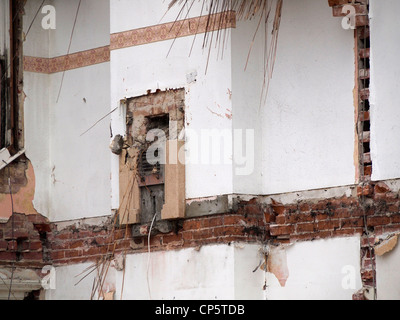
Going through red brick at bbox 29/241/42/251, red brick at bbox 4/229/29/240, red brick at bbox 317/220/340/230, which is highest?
red brick at bbox 4/229/29/240

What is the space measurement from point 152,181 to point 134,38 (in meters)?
1.29

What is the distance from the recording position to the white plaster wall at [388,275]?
31.3 ft

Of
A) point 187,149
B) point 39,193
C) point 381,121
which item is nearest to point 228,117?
point 187,149

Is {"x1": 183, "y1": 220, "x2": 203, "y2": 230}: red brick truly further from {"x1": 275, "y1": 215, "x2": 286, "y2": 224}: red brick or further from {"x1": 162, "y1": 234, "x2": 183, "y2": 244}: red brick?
{"x1": 275, "y1": 215, "x2": 286, "y2": 224}: red brick

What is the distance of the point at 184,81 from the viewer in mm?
10688

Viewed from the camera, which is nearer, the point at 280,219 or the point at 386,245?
the point at 386,245

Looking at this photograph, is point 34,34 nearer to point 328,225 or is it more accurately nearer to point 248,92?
point 248,92

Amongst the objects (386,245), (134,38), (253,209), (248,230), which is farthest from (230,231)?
(134,38)

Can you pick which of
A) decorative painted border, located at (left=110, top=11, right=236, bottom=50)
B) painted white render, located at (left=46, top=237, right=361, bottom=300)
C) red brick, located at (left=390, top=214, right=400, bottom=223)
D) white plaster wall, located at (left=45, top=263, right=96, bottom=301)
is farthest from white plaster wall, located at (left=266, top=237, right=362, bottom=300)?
white plaster wall, located at (left=45, top=263, right=96, bottom=301)

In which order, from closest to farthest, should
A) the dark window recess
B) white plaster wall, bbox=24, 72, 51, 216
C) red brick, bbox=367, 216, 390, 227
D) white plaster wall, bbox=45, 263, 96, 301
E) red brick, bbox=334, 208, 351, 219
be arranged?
red brick, bbox=367, 216, 390, 227 → red brick, bbox=334, 208, 351, 219 → the dark window recess → white plaster wall, bbox=45, 263, 96, 301 → white plaster wall, bbox=24, 72, 51, 216

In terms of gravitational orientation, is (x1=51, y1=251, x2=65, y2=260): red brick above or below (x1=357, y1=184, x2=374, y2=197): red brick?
below

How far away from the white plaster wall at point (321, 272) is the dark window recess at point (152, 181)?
1.18 meters

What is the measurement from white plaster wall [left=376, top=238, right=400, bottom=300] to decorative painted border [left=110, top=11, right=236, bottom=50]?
2.32 m

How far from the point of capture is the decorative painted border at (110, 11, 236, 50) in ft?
34.1
